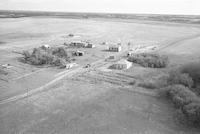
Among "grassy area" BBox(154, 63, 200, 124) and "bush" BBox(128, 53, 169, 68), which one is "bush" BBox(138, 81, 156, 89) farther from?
"bush" BBox(128, 53, 169, 68)

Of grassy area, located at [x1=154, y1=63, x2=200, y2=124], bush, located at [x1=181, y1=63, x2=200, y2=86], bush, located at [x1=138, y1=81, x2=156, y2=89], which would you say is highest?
bush, located at [x1=181, y1=63, x2=200, y2=86]

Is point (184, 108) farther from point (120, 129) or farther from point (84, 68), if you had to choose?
point (84, 68)

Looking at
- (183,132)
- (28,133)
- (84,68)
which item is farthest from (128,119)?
(84,68)

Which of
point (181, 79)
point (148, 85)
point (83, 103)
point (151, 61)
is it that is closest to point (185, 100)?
point (181, 79)

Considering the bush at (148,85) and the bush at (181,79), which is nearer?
the bush at (181,79)

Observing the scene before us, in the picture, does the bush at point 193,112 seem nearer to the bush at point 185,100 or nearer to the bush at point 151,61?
the bush at point 185,100

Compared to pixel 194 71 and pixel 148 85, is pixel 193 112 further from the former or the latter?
pixel 194 71

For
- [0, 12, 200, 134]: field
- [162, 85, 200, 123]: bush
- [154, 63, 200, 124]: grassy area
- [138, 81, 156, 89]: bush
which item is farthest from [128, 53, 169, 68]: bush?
[162, 85, 200, 123]: bush

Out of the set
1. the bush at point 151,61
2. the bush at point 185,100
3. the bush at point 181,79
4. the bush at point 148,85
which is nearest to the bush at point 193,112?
the bush at point 185,100
